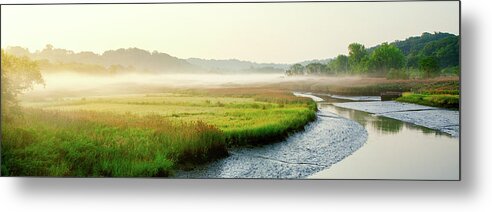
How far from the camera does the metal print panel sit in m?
4.05

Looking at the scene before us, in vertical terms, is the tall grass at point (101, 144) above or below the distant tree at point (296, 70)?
below

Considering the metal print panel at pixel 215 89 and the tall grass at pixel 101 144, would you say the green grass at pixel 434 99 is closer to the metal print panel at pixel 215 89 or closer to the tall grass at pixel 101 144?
the metal print panel at pixel 215 89

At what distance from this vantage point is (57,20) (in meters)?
4.16

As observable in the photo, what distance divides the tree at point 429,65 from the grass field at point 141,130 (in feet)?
2.49

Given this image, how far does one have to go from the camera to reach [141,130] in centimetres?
412

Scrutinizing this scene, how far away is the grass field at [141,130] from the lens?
4078mm

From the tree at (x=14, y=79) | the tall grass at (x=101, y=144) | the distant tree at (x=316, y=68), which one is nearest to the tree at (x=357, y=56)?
the distant tree at (x=316, y=68)

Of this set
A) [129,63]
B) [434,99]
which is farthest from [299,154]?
[129,63]

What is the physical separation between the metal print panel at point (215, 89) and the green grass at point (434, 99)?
0.01m

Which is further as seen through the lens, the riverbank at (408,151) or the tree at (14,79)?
the tree at (14,79)

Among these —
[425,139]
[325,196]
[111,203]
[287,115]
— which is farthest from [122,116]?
[425,139]

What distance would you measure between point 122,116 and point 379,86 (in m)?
1.70

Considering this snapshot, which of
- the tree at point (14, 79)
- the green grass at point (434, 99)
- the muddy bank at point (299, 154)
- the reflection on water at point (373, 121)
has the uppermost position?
the tree at point (14, 79)

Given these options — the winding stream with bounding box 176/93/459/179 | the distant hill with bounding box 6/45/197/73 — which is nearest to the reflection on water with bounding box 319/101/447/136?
the winding stream with bounding box 176/93/459/179
